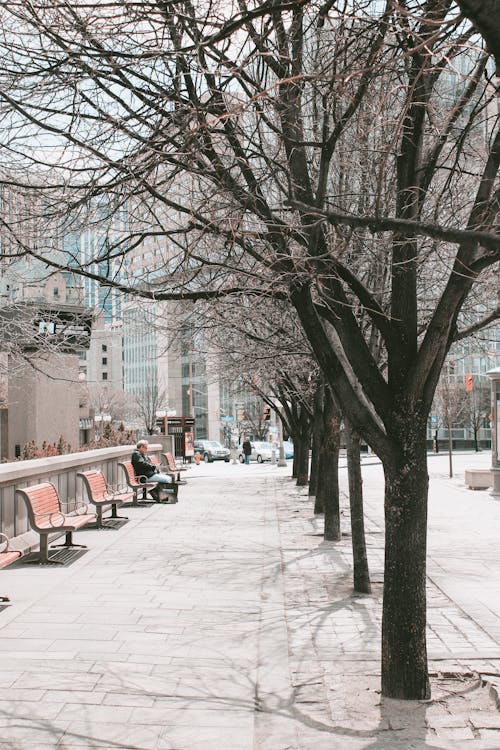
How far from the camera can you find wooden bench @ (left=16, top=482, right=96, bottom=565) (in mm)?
10195

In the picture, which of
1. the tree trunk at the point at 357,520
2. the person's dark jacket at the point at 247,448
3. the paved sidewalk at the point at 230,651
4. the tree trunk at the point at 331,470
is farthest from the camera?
the person's dark jacket at the point at 247,448

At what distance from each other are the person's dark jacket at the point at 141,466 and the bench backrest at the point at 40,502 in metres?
7.88

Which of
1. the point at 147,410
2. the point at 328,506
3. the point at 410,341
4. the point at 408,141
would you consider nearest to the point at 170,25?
the point at 408,141

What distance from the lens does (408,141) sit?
6.38 m

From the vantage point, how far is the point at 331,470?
44.9ft

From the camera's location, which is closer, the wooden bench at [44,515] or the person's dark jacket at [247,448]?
the wooden bench at [44,515]

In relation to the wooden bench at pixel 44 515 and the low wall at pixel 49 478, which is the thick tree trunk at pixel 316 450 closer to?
the low wall at pixel 49 478

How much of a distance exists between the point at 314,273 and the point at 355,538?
4.53 meters

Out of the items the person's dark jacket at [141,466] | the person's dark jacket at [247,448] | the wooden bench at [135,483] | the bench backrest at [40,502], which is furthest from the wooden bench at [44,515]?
the person's dark jacket at [247,448]

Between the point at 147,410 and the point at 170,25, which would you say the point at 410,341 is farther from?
the point at 147,410

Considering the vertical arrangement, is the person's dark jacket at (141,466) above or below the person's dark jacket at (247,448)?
above

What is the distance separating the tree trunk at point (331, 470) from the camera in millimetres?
13273

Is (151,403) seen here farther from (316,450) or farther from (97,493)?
(97,493)

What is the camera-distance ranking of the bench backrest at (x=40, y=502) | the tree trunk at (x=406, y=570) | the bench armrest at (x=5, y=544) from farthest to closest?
the bench backrest at (x=40, y=502), the bench armrest at (x=5, y=544), the tree trunk at (x=406, y=570)
